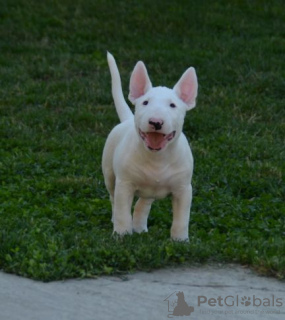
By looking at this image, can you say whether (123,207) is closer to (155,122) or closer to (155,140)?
(155,140)

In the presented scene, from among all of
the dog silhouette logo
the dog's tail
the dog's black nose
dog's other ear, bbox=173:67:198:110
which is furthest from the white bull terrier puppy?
the dog silhouette logo

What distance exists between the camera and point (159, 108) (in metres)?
6.68

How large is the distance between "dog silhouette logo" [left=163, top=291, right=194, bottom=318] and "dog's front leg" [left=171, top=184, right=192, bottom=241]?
1.34 metres

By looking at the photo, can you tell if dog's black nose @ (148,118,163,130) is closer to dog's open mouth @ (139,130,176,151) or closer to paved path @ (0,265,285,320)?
dog's open mouth @ (139,130,176,151)

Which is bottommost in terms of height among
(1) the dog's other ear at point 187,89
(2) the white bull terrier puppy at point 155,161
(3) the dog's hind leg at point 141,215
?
(3) the dog's hind leg at point 141,215

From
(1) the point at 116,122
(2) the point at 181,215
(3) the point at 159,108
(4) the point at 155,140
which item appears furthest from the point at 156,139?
(1) the point at 116,122

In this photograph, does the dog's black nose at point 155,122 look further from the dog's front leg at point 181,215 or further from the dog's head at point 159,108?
the dog's front leg at point 181,215

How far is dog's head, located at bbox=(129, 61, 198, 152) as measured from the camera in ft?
21.6

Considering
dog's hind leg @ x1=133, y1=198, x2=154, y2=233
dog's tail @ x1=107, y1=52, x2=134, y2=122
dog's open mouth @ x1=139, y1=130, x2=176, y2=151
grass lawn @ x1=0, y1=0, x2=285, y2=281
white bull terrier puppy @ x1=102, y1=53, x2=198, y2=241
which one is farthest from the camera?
dog's tail @ x1=107, y1=52, x2=134, y2=122

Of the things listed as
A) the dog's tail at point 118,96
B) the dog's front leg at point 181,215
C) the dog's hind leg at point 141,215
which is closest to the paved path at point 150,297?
the dog's front leg at point 181,215

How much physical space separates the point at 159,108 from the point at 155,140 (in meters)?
0.23

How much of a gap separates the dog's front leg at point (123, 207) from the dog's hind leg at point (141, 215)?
41 cm

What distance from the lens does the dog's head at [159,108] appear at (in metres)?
6.60

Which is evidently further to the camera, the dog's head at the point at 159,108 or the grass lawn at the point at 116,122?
the dog's head at the point at 159,108
